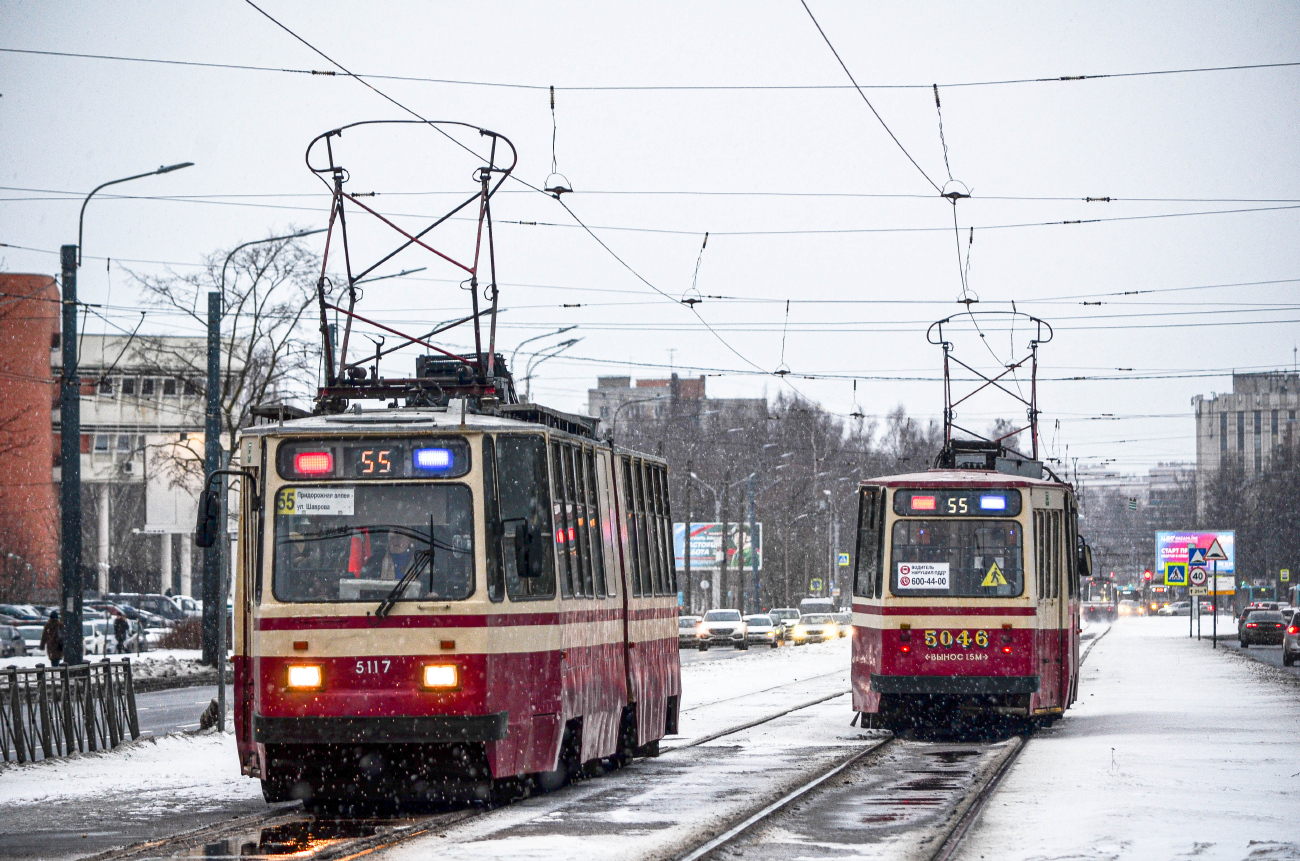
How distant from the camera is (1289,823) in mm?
12141

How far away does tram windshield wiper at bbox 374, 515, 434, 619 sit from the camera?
1286cm

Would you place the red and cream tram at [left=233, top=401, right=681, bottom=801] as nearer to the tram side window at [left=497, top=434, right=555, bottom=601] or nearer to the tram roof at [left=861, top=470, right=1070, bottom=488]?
the tram side window at [left=497, top=434, right=555, bottom=601]

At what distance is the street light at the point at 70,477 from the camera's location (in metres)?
24.1

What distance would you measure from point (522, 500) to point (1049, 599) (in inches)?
372

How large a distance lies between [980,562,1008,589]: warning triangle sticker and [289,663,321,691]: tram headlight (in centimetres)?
940

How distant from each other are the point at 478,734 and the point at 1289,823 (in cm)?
507

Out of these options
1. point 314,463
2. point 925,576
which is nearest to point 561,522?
point 314,463

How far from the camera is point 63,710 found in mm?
19078

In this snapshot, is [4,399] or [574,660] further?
[4,399]

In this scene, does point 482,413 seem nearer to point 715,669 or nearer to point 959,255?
point 959,255

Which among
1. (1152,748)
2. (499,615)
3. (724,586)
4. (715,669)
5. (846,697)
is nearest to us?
(499,615)

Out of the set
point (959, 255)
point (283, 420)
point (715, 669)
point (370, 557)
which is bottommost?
point (715, 669)

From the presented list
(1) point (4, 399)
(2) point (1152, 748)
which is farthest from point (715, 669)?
(1) point (4, 399)

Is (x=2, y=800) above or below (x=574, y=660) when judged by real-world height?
below
